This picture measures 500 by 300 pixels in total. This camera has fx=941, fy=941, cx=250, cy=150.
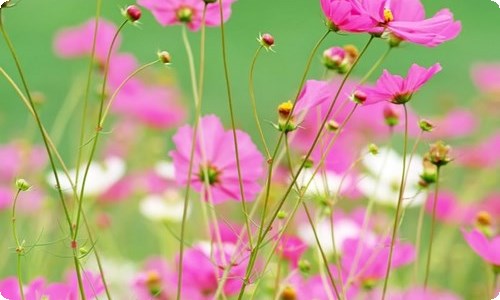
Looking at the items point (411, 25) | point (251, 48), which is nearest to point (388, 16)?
point (411, 25)

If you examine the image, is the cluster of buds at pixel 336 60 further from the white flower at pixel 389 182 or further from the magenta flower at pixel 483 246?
the white flower at pixel 389 182

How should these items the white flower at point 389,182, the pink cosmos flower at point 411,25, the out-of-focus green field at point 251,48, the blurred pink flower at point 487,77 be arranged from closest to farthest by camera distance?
the pink cosmos flower at point 411,25
the white flower at point 389,182
the blurred pink flower at point 487,77
the out-of-focus green field at point 251,48

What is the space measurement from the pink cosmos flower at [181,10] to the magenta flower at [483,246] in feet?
0.78

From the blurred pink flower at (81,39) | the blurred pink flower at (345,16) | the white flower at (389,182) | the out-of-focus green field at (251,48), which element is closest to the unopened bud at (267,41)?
the blurred pink flower at (345,16)

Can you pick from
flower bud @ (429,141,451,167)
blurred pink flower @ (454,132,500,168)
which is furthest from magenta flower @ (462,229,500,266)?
blurred pink flower @ (454,132,500,168)

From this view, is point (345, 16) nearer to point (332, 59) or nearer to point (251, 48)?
point (332, 59)

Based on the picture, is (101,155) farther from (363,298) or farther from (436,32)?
(436,32)

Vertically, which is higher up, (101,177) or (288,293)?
(288,293)

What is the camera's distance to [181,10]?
67 centimetres

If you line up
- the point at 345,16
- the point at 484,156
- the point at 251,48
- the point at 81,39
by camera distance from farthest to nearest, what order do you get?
the point at 251,48 < the point at 484,156 < the point at 81,39 < the point at 345,16

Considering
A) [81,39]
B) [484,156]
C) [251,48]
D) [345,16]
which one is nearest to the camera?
[345,16]

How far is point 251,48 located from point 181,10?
2454 millimetres

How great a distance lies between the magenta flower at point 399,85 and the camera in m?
0.56

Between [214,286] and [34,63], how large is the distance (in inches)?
97.5
